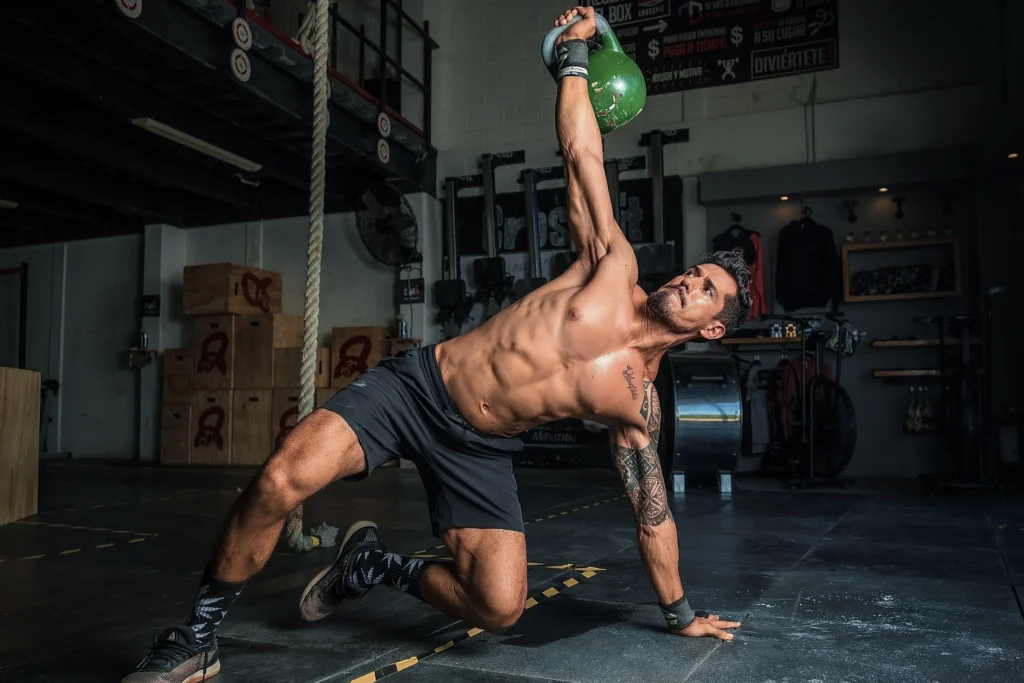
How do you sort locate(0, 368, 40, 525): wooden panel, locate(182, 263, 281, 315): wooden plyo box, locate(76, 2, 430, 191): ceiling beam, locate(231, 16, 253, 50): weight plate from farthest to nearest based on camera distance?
1. locate(182, 263, 281, 315): wooden plyo box
2. locate(231, 16, 253, 50): weight plate
3. locate(76, 2, 430, 191): ceiling beam
4. locate(0, 368, 40, 525): wooden panel

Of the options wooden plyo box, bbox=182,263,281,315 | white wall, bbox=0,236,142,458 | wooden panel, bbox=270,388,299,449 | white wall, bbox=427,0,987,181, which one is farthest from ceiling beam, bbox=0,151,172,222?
white wall, bbox=427,0,987,181

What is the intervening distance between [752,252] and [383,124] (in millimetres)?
3512

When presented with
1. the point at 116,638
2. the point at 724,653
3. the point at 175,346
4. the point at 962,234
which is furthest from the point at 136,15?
the point at 962,234

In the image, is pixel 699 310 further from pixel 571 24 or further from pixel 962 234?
pixel 962 234

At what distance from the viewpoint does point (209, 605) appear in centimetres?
197

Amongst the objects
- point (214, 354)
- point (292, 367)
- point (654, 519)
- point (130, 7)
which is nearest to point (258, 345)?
point (292, 367)

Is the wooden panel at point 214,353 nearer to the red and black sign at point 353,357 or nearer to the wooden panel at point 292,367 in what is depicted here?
the wooden panel at point 292,367

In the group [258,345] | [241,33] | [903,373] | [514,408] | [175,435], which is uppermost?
[241,33]

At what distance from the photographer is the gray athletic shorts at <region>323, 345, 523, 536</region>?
2.13 metres

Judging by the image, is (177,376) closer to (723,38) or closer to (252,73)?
(252,73)

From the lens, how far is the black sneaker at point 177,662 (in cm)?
188

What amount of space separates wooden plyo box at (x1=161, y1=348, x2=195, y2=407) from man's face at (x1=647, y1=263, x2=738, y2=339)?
759cm

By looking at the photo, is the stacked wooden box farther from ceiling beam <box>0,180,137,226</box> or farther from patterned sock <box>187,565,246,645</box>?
patterned sock <box>187,565,246,645</box>

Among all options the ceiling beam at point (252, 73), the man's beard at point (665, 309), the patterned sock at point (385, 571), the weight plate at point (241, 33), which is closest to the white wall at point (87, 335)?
the ceiling beam at point (252, 73)
